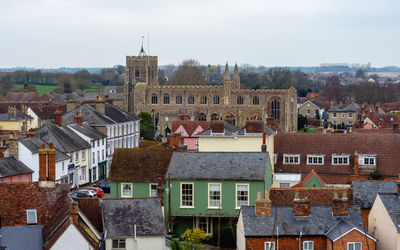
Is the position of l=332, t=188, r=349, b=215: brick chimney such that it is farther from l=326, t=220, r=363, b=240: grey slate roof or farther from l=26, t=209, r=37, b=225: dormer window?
l=26, t=209, r=37, b=225: dormer window

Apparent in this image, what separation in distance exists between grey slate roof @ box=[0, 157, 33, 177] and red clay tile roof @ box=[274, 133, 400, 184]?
1631 centimetres

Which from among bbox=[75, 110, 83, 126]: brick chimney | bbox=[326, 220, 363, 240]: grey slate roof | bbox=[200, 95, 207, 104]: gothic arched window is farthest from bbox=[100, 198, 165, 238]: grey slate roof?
bbox=[200, 95, 207, 104]: gothic arched window

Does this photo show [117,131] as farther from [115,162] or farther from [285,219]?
[285,219]

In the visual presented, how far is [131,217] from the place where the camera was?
28312mm

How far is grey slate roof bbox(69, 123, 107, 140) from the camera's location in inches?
2315

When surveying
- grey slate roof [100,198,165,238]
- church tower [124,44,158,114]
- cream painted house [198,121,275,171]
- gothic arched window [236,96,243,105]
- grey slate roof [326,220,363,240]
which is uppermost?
church tower [124,44,158,114]

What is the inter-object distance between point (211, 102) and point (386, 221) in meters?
85.4

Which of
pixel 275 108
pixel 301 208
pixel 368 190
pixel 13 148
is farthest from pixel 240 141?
pixel 275 108

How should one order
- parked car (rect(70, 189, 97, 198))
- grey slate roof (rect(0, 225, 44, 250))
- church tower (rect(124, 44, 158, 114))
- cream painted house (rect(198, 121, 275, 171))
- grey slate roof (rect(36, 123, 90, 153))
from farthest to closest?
church tower (rect(124, 44, 158, 114)), grey slate roof (rect(36, 123, 90, 153)), parked car (rect(70, 189, 97, 198)), cream painted house (rect(198, 121, 275, 171)), grey slate roof (rect(0, 225, 44, 250))

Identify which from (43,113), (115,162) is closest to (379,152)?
(115,162)

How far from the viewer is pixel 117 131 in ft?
225

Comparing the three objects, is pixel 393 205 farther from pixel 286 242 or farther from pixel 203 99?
pixel 203 99

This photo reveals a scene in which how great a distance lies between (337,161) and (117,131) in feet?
91.9

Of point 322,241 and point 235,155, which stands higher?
point 235,155
